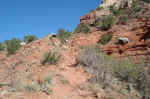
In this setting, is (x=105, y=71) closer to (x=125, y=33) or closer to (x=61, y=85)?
(x=61, y=85)

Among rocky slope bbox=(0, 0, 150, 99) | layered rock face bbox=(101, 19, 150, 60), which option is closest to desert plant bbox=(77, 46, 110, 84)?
rocky slope bbox=(0, 0, 150, 99)

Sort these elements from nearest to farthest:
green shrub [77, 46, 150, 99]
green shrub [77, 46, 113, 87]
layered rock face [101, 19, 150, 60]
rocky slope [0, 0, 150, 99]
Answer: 1. rocky slope [0, 0, 150, 99]
2. green shrub [77, 46, 150, 99]
3. green shrub [77, 46, 113, 87]
4. layered rock face [101, 19, 150, 60]

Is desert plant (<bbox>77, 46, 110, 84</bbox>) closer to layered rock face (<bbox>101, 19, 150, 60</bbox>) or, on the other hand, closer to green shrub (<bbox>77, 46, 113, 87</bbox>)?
green shrub (<bbox>77, 46, 113, 87</bbox>)

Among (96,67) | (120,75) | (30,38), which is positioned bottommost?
(120,75)

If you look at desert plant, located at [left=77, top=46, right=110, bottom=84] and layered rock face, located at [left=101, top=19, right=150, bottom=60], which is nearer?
desert plant, located at [left=77, top=46, right=110, bottom=84]

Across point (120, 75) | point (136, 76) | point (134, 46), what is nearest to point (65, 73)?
point (120, 75)

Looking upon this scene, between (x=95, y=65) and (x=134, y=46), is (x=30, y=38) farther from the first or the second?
(x=134, y=46)

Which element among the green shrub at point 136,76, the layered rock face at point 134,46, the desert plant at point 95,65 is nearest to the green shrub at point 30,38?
the desert plant at point 95,65

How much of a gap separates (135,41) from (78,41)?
3.51 metres

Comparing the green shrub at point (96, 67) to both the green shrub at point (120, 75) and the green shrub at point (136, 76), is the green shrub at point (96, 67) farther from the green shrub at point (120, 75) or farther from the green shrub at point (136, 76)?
the green shrub at point (136, 76)

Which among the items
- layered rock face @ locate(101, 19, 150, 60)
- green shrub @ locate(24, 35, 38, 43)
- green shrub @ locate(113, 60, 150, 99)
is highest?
green shrub @ locate(24, 35, 38, 43)

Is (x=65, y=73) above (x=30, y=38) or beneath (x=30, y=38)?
beneath

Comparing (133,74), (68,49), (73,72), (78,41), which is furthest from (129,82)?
(78,41)

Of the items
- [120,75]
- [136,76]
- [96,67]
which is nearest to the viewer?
[136,76]
